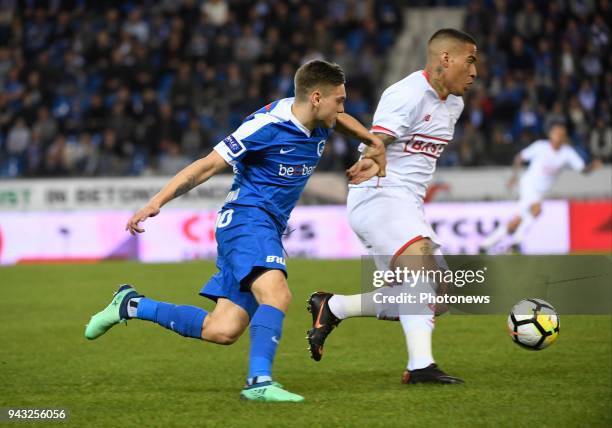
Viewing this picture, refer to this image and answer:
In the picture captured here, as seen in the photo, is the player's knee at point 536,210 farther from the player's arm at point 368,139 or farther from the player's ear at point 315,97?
the player's ear at point 315,97

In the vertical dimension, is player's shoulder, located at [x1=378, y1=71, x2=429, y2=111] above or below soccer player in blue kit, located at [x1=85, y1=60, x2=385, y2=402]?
above

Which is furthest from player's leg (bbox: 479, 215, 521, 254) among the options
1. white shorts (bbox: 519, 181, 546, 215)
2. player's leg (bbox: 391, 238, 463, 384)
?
player's leg (bbox: 391, 238, 463, 384)

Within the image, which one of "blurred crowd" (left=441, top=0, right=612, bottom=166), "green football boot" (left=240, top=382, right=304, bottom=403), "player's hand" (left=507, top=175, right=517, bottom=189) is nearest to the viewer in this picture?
"green football boot" (left=240, top=382, right=304, bottom=403)

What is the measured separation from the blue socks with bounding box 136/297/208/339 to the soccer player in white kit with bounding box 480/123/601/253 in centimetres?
1029

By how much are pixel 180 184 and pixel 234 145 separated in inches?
16.6

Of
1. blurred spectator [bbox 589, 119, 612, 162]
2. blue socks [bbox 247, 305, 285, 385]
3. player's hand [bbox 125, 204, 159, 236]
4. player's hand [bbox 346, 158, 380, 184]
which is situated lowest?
blue socks [bbox 247, 305, 285, 385]

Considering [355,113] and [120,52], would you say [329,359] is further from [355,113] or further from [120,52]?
[120,52]

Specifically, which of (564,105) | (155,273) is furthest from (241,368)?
(564,105)

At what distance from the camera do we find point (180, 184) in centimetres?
546

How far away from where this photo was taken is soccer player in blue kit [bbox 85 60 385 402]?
221 inches

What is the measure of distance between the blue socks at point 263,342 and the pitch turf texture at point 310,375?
168 mm

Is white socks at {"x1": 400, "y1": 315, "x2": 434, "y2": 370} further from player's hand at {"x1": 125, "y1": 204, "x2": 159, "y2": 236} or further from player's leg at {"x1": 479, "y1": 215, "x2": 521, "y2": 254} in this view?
player's leg at {"x1": 479, "y1": 215, "x2": 521, "y2": 254}

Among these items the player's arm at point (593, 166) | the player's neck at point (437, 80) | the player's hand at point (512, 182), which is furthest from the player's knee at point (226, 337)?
the player's arm at point (593, 166)

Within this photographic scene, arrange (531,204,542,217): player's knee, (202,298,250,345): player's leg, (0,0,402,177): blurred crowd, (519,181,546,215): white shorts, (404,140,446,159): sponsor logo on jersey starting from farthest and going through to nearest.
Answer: (0,0,402,177): blurred crowd < (519,181,546,215): white shorts < (531,204,542,217): player's knee < (404,140,446,159): sponsor logo on jersey < (202,298,250,345): player's leg
